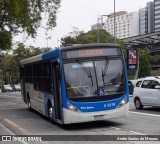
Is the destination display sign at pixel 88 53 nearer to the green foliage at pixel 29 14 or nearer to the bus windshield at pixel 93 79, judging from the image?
the bus windshield at pixel 93 79

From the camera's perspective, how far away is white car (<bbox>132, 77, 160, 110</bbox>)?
60.5 feet

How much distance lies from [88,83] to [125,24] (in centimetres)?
9375

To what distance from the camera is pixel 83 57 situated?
1288 cm

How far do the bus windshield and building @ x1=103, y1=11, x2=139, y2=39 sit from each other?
84.6 metres

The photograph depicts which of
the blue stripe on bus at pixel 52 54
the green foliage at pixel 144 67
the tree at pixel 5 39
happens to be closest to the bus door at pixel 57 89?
the blue stripe on bus at pixel 52 54

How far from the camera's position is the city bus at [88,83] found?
1244cm

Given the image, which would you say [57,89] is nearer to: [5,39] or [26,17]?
[26,17]

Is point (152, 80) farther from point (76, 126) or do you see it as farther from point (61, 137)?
point (61, 137)

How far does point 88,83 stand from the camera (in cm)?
1259

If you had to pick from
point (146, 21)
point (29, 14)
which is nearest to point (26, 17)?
point (29, 14)

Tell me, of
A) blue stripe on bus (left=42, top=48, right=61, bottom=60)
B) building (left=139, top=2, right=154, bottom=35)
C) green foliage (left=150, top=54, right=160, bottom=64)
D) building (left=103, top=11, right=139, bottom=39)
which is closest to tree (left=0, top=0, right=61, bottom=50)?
blue stripe on bus (left=42, top=48, right=61, bottom=60)

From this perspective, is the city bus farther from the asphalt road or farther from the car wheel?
the car wheel

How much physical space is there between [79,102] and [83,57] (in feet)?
4.95

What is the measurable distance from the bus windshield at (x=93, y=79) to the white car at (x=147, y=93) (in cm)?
585
